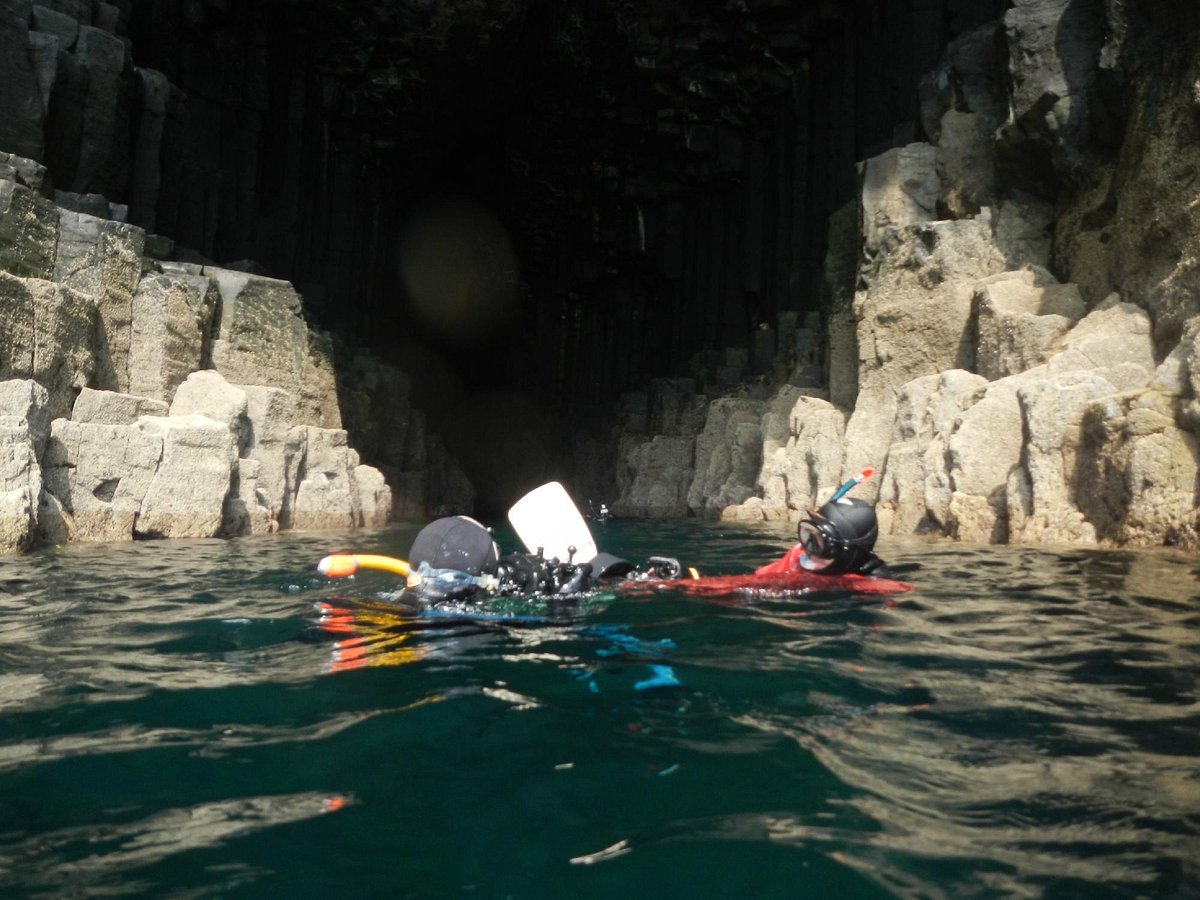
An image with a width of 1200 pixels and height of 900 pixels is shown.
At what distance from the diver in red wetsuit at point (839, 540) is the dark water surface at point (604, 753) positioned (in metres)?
0.90

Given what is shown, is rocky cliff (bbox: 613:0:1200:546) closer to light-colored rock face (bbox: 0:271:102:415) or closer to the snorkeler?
the snorkeler

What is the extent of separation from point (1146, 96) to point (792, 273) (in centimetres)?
1576

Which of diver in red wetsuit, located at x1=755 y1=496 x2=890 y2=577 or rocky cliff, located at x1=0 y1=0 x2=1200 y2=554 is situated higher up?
rocky cliff, located at x1=0 y1=0 x2=1200 y2=554

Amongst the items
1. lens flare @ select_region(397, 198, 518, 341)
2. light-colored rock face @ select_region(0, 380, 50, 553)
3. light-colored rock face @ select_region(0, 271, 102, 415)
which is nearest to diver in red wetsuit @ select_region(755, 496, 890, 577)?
light-colored rock face @ select_region(0, 380, 50, 553)

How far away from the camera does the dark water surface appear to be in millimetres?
2346

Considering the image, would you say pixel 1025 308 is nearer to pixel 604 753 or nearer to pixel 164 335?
pixel 164 335

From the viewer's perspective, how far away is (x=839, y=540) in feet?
22.5

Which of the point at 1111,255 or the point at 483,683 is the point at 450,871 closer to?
the point at 483,683

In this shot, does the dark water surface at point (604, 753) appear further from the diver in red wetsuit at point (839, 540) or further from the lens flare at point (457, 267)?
the lens flare at point (457, 267)

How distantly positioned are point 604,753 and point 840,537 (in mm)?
4080

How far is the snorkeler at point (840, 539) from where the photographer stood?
691cm

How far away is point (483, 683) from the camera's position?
13.5 ft

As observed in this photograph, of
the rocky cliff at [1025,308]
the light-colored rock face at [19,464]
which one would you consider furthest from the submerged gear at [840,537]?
the light-colored rock face at [19,464]

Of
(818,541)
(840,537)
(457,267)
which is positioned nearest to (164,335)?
(818,541)
